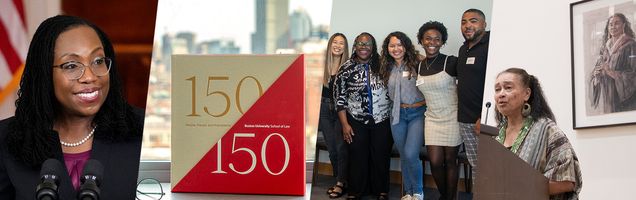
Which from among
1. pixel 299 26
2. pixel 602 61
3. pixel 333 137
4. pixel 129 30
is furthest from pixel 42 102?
pixel 299 26

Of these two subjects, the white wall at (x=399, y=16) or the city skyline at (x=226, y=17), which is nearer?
the white wall at (x=399, y=16)

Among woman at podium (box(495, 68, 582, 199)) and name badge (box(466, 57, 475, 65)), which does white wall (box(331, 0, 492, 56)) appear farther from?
woman at podium (box(495, 68, 582, 199))

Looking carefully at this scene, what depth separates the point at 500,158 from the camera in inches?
105

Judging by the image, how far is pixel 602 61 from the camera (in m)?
2.89

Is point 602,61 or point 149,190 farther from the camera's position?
point 149,190

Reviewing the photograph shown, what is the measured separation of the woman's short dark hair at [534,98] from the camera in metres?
2.66

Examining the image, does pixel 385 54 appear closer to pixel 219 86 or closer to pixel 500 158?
pixel 500 158

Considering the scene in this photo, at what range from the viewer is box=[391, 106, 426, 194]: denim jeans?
2916 mm

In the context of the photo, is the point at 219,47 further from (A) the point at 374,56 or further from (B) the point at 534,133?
(B) the point at 534,133

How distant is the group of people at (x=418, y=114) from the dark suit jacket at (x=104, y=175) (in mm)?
647

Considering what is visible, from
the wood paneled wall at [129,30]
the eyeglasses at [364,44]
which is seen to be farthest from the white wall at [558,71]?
the wood paneled wall at [129,30]

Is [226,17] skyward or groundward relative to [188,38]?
skyward

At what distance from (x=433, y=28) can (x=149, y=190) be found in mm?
3121

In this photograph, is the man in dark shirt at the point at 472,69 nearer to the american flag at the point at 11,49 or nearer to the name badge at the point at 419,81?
the name badge at the point at 419,81
